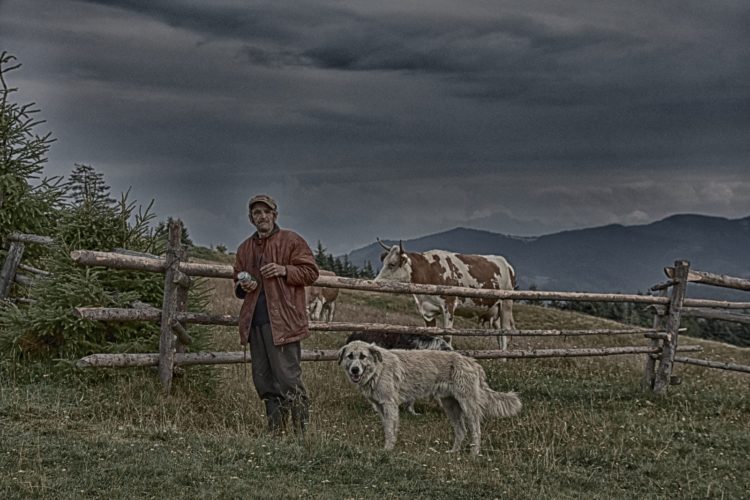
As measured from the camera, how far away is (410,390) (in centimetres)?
852

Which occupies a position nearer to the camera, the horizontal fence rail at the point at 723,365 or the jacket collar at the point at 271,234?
the jacket collar at the point at 271,234

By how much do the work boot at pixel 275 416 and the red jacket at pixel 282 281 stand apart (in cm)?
72

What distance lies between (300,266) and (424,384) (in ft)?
6.76

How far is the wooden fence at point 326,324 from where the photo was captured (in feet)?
27.8

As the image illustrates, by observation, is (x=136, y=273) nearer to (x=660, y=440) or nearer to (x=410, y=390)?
(x=410, y=390)

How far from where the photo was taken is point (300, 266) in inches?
305

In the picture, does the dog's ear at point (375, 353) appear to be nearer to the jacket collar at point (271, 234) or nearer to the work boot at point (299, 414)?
the work boot at point (299, 414)

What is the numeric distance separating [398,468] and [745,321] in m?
7.99

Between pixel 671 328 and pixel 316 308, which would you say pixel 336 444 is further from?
pixel 316 308

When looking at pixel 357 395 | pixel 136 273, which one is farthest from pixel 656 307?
pixel 136 273

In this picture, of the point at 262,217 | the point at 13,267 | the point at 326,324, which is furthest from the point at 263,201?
the point at 13,267

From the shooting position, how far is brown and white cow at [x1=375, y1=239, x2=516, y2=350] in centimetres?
1554

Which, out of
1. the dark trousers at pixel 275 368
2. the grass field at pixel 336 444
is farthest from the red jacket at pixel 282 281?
the grass field at pixel 336 444

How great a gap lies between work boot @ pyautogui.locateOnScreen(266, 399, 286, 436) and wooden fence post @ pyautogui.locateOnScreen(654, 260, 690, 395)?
271 inches
